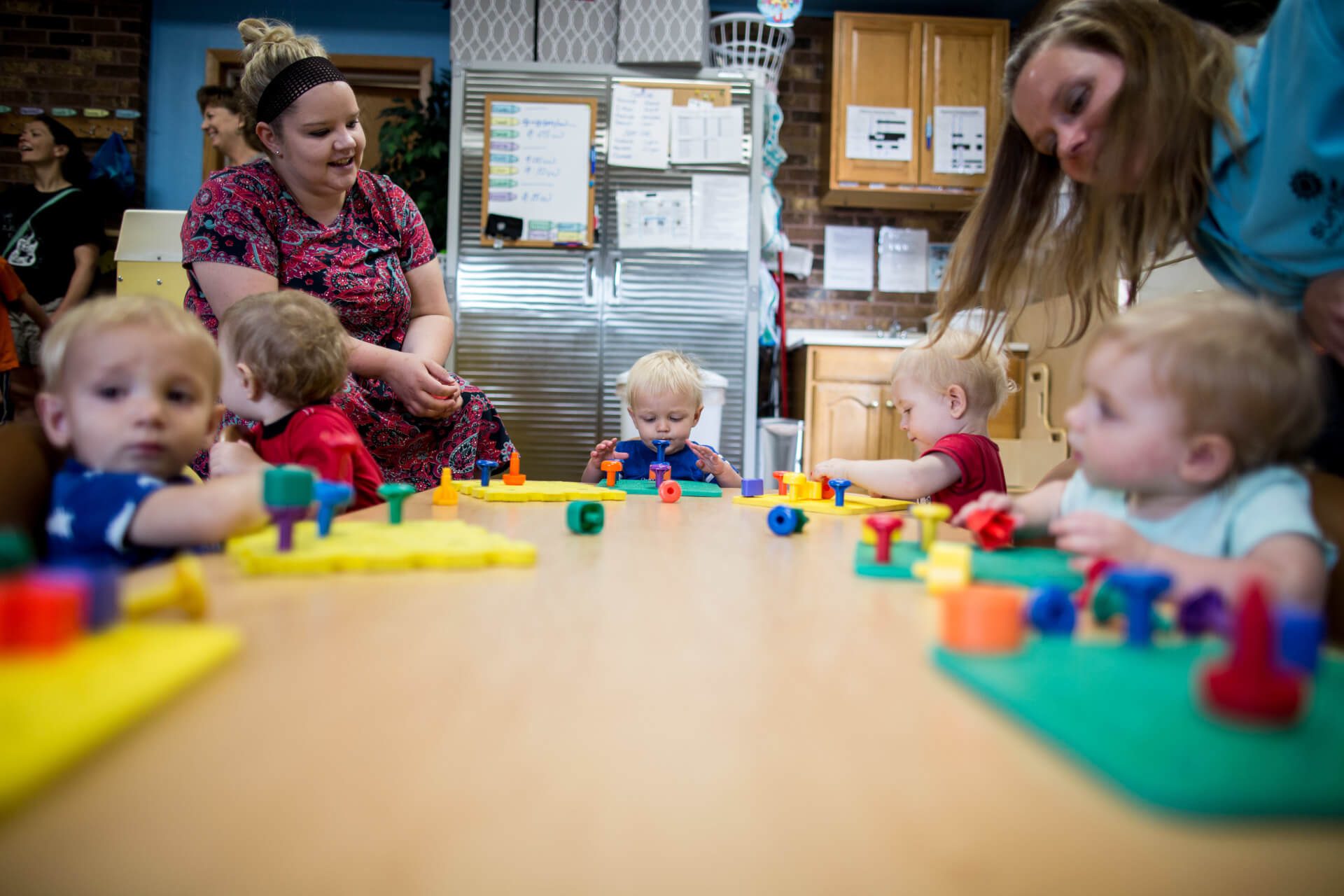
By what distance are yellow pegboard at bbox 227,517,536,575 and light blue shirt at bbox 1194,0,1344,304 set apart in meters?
0.84

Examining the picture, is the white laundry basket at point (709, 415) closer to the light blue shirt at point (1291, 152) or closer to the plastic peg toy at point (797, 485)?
the plastic peg toy at point (797, 485)

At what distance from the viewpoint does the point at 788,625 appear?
520 mm

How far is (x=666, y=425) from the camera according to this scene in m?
1.96

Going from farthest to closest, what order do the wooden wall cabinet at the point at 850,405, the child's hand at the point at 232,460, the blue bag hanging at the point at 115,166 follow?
the blue bag hanging at the point at 115,166 < the wooden wall cabinet at the point at 850,405 < the child's hand at the point at 232,460

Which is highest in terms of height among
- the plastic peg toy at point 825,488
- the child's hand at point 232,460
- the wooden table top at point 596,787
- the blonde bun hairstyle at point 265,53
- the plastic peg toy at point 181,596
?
the blonde bun hairstyle at point 265,53

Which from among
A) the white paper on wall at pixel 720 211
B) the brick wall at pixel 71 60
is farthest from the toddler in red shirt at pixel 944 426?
the brick wall at pixel 71 60

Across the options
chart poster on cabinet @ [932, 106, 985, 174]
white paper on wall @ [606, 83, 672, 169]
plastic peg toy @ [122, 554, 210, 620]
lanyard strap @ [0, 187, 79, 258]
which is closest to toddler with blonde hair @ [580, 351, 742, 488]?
plastic peg toy @ [122, 554, 210, 620]

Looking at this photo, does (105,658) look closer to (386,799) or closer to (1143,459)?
(386,799)

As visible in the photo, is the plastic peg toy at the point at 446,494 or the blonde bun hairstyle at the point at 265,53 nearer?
the plastic peg toy at the point at 446,494

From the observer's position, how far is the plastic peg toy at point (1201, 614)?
1.45 ft

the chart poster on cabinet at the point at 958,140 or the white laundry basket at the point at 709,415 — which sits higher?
the chart poster on cabinet at the point at 958,140

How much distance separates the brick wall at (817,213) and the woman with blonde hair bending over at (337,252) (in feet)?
8.95

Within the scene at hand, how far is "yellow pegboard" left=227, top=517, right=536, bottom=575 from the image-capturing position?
624 millimetres

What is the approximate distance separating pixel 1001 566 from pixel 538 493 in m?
0.73
